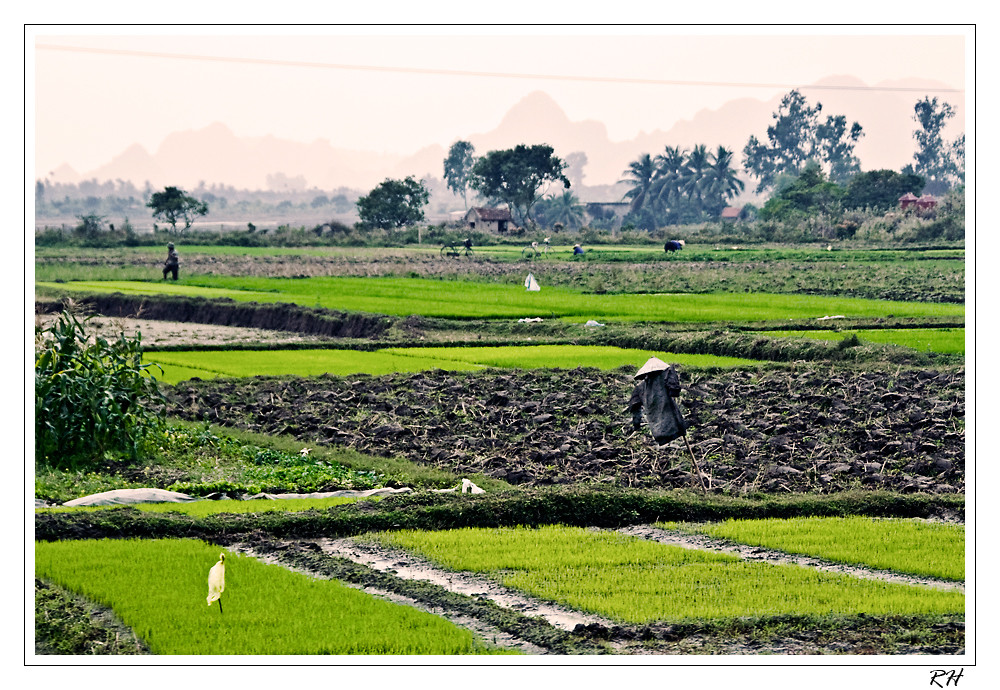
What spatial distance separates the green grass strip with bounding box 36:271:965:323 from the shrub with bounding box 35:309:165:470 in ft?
52.0

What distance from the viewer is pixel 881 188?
65.9 metres

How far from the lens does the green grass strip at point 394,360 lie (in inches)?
799

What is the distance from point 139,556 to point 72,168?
7310cm

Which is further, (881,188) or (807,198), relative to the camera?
(807,198)

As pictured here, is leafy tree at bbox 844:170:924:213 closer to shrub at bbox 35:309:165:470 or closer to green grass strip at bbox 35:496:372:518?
shrub at bbox 35:309:165:470

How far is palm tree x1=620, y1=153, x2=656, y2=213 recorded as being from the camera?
91375 mm

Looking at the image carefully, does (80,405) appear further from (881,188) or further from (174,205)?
(881,188)

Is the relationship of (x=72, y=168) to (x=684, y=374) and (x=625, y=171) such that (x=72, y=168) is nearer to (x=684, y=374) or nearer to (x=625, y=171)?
(x=625, y=171)

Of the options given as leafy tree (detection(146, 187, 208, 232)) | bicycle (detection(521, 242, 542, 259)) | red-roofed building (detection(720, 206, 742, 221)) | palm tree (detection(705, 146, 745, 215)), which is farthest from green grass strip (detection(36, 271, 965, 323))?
palm tree (detection(705, 146, 745, 215))

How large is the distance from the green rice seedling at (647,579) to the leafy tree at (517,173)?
6515cm

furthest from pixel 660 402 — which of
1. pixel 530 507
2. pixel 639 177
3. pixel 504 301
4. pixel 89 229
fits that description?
pixel 639 177

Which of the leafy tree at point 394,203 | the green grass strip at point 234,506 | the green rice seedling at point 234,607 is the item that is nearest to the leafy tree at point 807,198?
the leafy tree at point 394,203

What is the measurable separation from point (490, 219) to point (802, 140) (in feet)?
72.4
